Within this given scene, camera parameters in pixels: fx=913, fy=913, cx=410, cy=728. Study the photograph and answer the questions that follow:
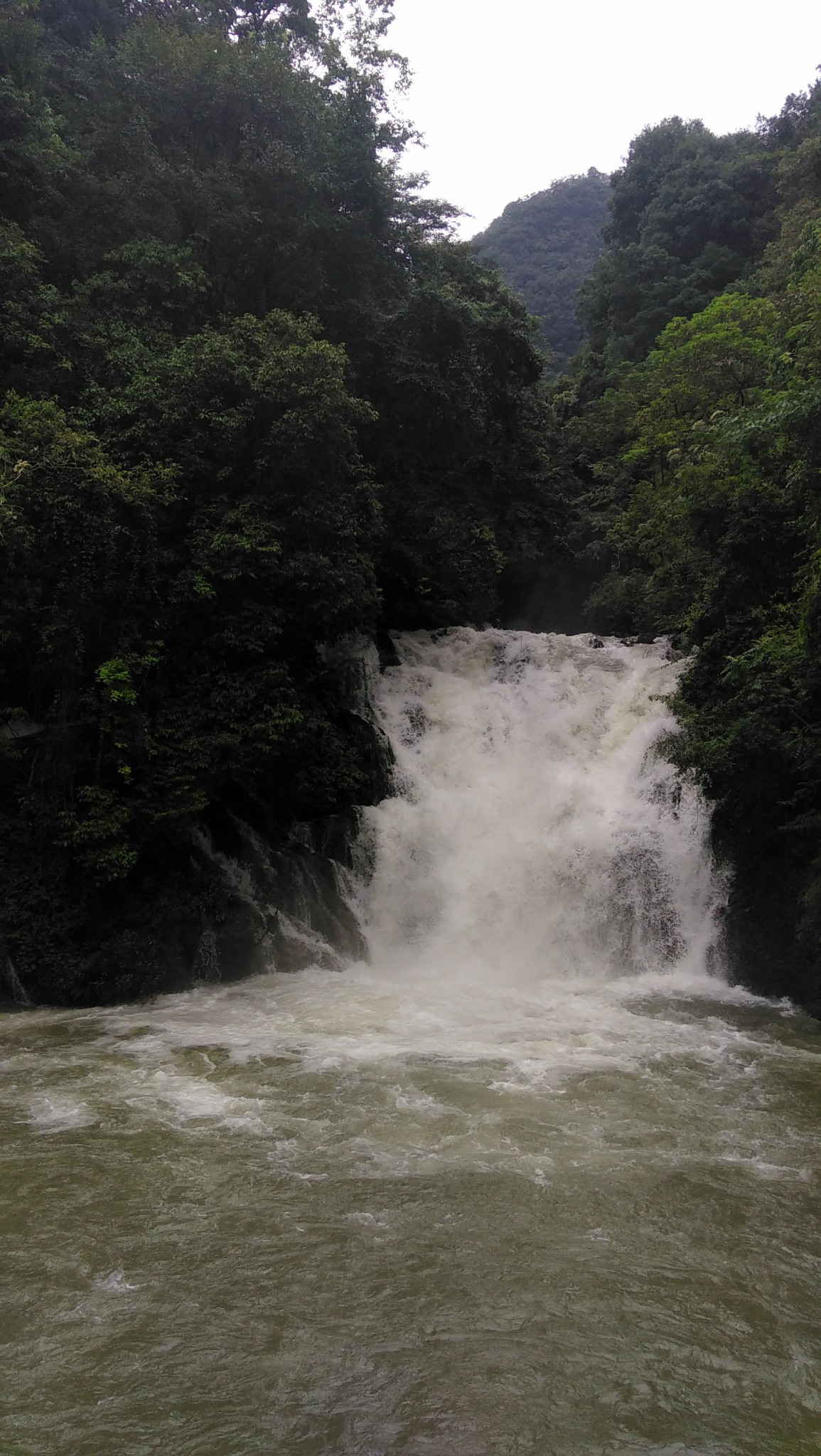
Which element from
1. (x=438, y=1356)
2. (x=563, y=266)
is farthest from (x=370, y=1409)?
(x=563, y=266)

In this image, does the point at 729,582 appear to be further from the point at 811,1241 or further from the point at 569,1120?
the point at 811,1241

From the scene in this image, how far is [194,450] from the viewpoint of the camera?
1255 centimetres

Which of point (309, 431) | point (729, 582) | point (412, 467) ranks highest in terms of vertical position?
point (412, 467)

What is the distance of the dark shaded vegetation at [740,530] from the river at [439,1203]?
0.84 m

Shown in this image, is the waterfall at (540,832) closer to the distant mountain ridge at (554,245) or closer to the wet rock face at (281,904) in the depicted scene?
the wet rock face at (281,904)

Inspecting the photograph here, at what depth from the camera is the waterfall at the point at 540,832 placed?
1162 cm

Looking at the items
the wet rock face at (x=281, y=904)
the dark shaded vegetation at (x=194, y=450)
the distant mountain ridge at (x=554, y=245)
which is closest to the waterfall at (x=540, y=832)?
the wet rock face at (x=281, y=904)

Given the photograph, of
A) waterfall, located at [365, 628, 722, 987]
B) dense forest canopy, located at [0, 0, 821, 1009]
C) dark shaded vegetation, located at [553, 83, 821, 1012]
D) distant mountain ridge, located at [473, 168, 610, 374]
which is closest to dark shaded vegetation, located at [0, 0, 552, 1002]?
dense forest canopy, located at [0, 0, 821, 1009]

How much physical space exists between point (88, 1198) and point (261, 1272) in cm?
137

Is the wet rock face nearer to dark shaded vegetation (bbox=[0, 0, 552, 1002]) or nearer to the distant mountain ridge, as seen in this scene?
dark shaded vegetation (bbox=[0, 0, 552, 1002])

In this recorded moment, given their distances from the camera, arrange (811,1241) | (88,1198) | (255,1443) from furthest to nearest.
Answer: (88,1198) < (811,1241) < (255,1443)

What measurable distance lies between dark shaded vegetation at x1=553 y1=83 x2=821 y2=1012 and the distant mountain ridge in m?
18.2

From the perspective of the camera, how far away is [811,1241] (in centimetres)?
509

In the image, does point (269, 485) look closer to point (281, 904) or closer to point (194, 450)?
point (194, 450)
